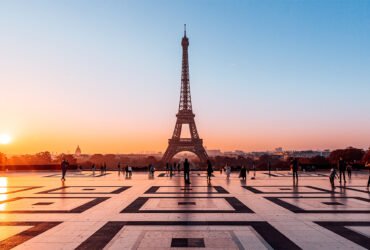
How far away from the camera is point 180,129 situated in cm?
7919

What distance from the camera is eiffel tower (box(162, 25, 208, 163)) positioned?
7584 centimetres

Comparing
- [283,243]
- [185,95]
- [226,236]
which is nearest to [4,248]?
[226,236]

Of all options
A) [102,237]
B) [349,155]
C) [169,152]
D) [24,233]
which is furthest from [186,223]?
[349,155]

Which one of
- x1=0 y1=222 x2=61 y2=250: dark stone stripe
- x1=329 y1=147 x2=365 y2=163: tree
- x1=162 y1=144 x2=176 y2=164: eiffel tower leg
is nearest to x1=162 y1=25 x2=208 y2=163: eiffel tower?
x1=162 y1=144 x2=176 y2=164: eiffel tower leg

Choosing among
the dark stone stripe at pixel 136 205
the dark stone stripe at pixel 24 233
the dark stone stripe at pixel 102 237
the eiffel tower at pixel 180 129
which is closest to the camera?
the dark stone stripe at pixel 102 237

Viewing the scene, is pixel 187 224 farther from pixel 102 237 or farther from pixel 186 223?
pixel 102 237

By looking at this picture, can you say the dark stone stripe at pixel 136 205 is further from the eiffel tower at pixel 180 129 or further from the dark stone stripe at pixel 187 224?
the eiffel tower at pixel 180 129

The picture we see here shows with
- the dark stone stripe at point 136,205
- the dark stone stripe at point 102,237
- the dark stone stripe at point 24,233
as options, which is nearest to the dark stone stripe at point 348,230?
the dark stone stripe at point 102,237

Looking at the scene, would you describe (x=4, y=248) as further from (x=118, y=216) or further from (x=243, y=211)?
(x=243, y=211)

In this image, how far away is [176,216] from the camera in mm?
11391

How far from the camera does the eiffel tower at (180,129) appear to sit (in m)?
75.8

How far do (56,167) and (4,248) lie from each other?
41.8m

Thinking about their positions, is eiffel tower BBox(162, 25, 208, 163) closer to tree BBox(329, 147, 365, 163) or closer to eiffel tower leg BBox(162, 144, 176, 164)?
eiffel tower leg BBox(162, 144, 176, 164)

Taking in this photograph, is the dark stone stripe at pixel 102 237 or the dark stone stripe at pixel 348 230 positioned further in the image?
the dark stone stripe at pixel 348 230
